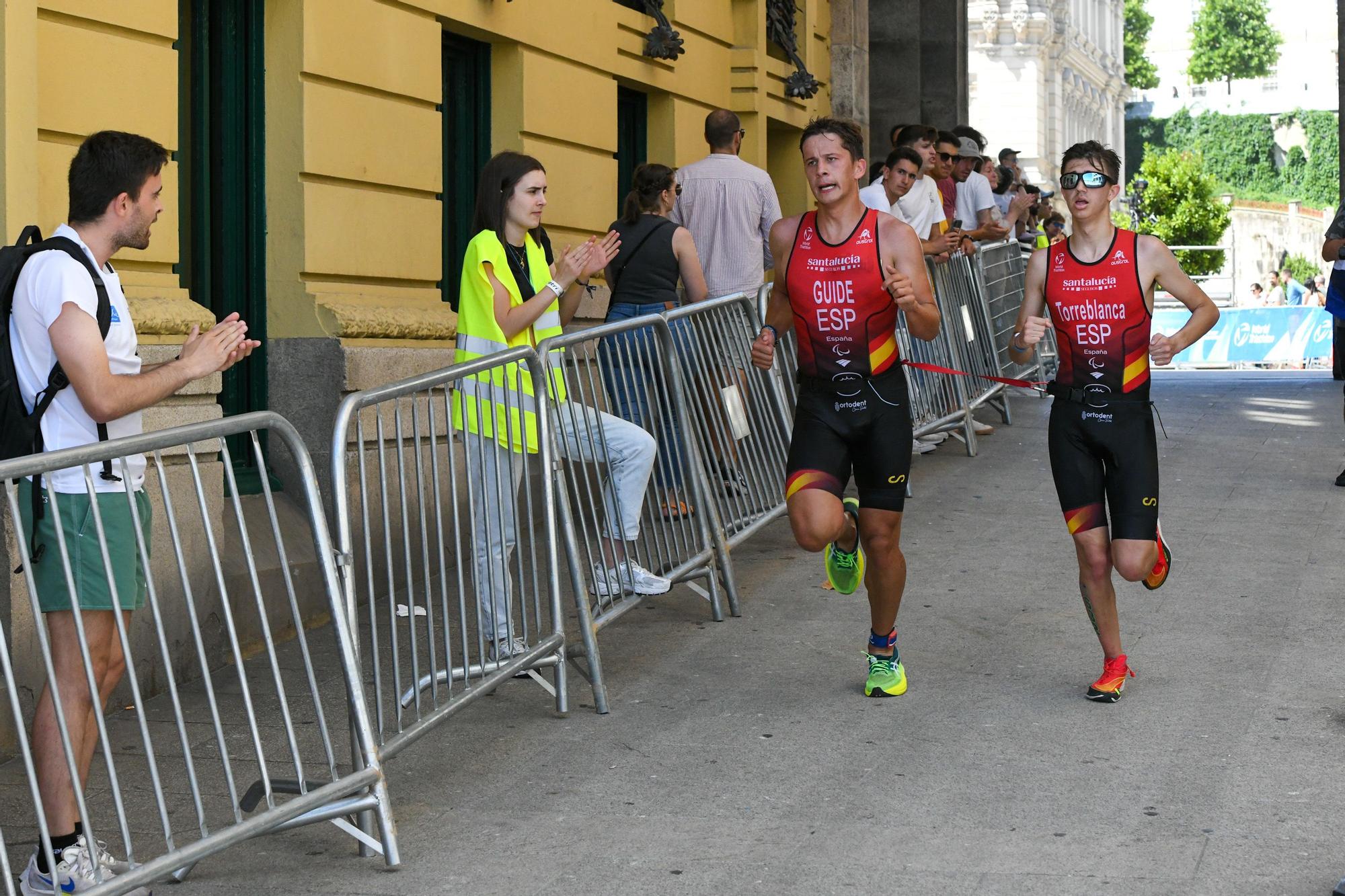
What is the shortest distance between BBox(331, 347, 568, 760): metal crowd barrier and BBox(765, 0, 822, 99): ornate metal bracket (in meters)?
9.52

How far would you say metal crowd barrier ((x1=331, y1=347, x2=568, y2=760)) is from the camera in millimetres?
4902

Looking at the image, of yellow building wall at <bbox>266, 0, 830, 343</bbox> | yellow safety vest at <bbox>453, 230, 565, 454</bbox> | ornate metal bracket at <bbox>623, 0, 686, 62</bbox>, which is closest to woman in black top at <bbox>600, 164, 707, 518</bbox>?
yellow building wall at <bbox>266, 0, 830, 343</bbox>

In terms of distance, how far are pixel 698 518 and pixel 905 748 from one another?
6.92ft

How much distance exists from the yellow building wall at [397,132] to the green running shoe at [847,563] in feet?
9.33

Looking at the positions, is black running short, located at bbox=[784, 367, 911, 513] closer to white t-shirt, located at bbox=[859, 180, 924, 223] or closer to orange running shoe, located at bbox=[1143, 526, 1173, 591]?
orange running shoe, located at bbox=[1143, 526, 1173, 591]

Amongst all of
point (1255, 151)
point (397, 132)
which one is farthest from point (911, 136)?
point (1255, 151)

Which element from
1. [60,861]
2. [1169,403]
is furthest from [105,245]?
[1169,403]

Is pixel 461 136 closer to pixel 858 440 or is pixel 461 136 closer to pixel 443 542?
pixel 858 440

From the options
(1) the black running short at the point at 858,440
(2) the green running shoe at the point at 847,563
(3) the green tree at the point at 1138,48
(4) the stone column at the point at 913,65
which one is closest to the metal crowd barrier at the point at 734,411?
(2) the green running shoe at the point at 847,563

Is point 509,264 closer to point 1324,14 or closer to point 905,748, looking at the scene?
point 905,748

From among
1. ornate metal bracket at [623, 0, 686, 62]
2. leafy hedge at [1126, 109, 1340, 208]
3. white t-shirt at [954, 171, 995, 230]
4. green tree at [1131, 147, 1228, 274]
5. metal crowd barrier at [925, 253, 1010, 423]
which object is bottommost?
metal crowd barrier at [925, 253, 1010, 423]

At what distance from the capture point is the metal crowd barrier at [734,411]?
7695 mm

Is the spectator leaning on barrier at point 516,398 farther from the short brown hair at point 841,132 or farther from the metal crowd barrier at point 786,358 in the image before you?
the metal crowd barrier at point 786,358

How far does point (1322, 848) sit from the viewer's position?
4.51m
